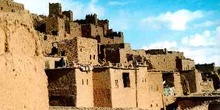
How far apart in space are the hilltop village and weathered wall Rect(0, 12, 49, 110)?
122 centimetres

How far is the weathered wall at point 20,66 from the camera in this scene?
1215cm

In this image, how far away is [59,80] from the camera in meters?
25.3

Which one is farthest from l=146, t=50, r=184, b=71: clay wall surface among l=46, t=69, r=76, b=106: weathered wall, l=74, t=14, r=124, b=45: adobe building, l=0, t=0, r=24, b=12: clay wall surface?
l=46, t=69, r=76, b=106: weathered wall

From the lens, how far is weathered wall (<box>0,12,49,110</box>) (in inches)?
478

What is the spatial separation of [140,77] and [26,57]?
58.3 feet

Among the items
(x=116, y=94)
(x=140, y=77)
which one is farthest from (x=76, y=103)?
(x=140, y=77)

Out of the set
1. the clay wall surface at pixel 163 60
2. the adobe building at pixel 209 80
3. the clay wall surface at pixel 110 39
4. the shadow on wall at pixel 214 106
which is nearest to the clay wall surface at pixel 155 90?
the shadow on wall at pixel 214 106

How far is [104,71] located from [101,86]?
3.05ft

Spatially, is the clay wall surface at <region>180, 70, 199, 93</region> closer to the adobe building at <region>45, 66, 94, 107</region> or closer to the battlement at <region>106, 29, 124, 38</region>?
the battlement at <region>106, 29, 124, 38</region>

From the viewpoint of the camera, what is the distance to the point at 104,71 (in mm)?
26984

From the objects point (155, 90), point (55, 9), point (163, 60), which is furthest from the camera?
point (55, 9)

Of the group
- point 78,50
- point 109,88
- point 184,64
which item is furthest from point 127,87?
point 184,64

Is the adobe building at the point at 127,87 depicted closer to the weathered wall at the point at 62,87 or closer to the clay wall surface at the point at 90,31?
the weathered wall at the point at 62,87

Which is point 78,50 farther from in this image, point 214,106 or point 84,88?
point 214,106
